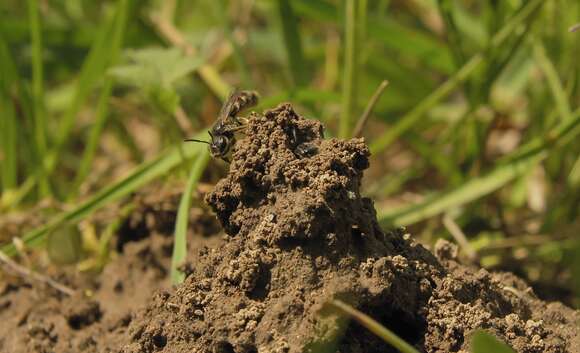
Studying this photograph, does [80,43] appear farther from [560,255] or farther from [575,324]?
[575,324]

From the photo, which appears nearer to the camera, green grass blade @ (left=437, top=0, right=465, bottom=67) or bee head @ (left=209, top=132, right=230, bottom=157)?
bee head @ (left=209, top=132, right=230, bottom=157)

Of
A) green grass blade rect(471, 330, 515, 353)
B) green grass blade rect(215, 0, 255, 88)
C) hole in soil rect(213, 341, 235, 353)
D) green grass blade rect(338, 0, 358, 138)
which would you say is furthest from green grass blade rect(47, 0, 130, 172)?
green grass blade rect(471, 330, 515, 353)

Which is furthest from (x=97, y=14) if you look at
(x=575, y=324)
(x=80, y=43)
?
(x=575, y=324)

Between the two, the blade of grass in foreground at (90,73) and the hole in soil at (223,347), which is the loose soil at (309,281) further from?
the blade of grass in foreground at (90,73)

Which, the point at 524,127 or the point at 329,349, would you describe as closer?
the point at 329,349

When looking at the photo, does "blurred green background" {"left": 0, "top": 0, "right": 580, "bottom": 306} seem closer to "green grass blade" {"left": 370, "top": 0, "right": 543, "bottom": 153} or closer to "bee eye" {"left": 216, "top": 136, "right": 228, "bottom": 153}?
"green grass blade" {"left": 370, "top": 0, "right": 543, "bottom": 153}

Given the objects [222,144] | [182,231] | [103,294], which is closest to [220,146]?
[222,144]
